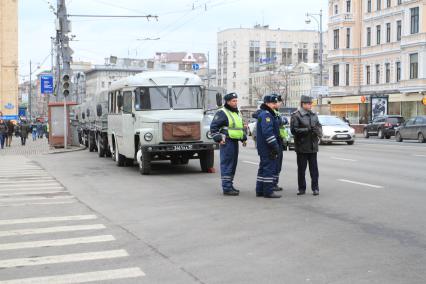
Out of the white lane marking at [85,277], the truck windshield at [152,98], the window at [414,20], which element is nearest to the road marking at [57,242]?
the white lane marking at [85,277]

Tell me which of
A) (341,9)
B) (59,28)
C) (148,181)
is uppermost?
(341,9)

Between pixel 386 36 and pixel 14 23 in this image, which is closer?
pixel 386 36

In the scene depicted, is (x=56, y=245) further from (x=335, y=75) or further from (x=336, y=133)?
(x=335, y=75)

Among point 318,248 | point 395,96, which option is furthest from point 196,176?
point 395,96

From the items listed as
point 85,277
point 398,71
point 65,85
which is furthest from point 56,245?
point 398,71

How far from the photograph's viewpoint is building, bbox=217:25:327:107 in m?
149

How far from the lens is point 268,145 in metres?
11.6

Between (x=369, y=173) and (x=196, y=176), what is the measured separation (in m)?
4.20

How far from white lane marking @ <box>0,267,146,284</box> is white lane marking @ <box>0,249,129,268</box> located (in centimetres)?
65

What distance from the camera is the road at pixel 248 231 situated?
639cm

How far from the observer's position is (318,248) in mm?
7348

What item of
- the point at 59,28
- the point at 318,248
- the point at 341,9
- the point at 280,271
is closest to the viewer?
the point at 280,271

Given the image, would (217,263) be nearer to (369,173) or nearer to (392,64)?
(369,173)

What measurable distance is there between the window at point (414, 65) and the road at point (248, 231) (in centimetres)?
4729
